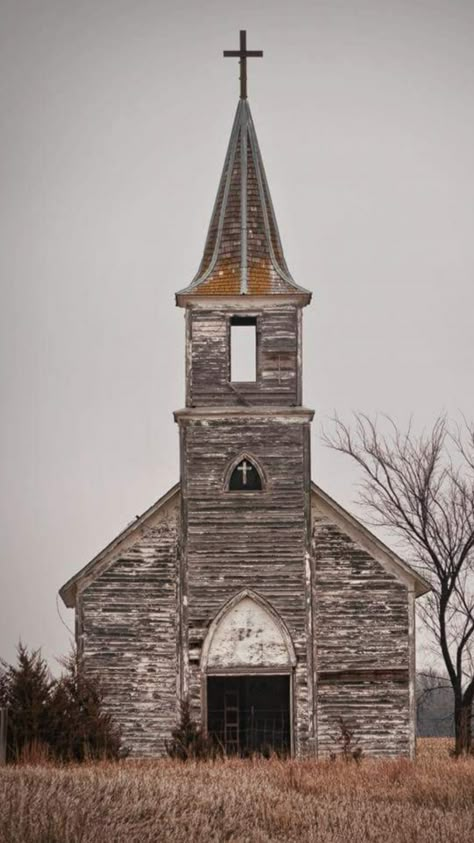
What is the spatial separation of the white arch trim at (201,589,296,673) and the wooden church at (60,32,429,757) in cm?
3

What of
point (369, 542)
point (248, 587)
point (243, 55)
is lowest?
point (248, 587)

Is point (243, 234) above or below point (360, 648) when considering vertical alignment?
above

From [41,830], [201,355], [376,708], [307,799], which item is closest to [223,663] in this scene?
[376,708]

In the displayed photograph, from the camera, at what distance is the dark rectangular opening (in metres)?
29.4

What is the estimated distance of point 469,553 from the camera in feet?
108

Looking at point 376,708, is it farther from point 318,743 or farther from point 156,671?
point 156,671

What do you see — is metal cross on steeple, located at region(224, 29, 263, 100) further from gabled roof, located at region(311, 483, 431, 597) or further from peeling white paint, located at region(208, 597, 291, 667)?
peeling white paint, located at region(208, 597, 291, 667)

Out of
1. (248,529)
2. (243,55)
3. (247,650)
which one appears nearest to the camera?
(247,650)

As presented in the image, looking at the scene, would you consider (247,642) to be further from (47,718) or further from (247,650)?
(47,718)

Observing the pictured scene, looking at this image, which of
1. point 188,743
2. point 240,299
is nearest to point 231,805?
point 188,743

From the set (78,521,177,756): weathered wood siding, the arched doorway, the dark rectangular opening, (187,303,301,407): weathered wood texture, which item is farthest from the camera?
(187,303,301,407): weathered wood texture

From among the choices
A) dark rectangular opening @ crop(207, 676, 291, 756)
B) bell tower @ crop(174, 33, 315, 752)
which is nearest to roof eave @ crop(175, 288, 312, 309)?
bell tower @ crop(174, 33, 315, 752)

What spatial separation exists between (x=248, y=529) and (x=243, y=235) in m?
6.46

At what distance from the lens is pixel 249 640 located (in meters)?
28.9
